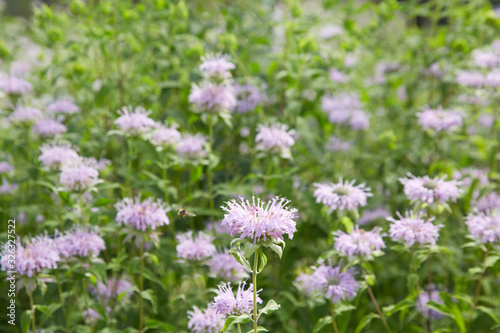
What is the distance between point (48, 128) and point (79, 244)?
68cm

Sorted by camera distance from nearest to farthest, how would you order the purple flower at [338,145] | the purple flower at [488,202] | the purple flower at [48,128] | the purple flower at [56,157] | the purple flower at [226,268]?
the purple flower at [226,268], the purple flower at [56,157], the purple flower at [48,128], the purple flower at [488,202], the purple flower at [338,145]

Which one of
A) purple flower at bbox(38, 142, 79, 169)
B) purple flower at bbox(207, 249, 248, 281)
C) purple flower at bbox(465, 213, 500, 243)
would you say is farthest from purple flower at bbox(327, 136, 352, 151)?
purple flower at bbox(38, 142, 79, 169)

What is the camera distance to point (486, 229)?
5.57 feet

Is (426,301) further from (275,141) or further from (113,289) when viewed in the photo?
(113,289)

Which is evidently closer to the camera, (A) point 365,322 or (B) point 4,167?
(A) point 365,322

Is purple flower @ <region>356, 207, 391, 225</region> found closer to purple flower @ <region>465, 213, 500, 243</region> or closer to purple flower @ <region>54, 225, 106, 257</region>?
purple flower @ <region>465, 213, 500, 243</region>

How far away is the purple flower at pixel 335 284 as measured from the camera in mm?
1617

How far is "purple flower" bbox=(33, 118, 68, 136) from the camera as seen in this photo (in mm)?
2096

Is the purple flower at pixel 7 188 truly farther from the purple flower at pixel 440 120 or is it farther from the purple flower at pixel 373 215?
the purple flower at pixel 440 120

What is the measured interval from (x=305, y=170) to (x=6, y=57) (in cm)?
162

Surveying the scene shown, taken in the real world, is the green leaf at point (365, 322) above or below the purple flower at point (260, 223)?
below

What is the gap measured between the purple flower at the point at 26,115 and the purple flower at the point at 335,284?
4.40 feet

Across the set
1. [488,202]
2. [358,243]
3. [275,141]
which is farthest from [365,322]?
[488,202]

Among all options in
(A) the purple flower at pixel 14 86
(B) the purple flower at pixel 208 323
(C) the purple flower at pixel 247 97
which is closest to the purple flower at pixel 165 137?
(C) the purple flower at pixel 247 97
